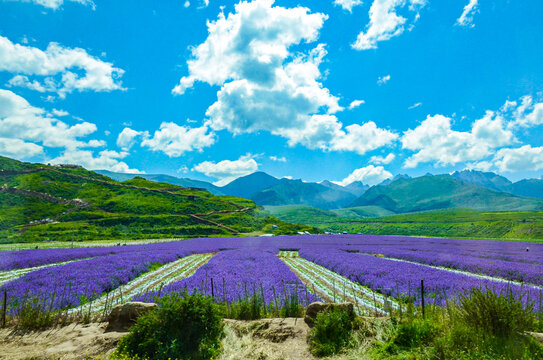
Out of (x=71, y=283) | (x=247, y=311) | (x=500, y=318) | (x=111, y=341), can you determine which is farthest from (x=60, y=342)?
(x=500, y=318)

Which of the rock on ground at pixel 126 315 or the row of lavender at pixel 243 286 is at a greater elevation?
the rock on ground at pixel 126 315

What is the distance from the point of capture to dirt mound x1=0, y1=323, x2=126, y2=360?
7320 millimetres

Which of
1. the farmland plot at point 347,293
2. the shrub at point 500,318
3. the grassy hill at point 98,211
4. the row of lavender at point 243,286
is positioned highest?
the grassy hill at point 98,211

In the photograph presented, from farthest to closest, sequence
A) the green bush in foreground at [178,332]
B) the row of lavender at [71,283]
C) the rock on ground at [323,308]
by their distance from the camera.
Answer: the row of lavender at [71,283], the rock on ground at [323,308], the green bush in foreground at [178,332]

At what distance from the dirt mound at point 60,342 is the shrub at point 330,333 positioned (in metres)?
6.03

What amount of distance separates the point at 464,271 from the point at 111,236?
78.2 m

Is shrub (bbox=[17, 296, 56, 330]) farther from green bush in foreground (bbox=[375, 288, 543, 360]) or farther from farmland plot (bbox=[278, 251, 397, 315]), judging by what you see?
green bush in foreground (bbox=[375, 288, 543, 360])

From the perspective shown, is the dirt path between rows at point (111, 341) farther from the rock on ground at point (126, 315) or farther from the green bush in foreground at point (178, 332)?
the green bush in foreground at point (178, 332)

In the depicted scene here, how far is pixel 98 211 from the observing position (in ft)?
303

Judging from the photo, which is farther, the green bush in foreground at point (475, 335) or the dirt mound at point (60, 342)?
the dirt mound at point (60, 342)

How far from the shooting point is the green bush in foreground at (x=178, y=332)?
23.2 ft

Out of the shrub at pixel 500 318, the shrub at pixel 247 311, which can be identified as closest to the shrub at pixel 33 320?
the shrub at pixel 247 311

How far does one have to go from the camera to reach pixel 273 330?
833 cm

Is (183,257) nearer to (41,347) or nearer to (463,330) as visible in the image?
(41,347)
